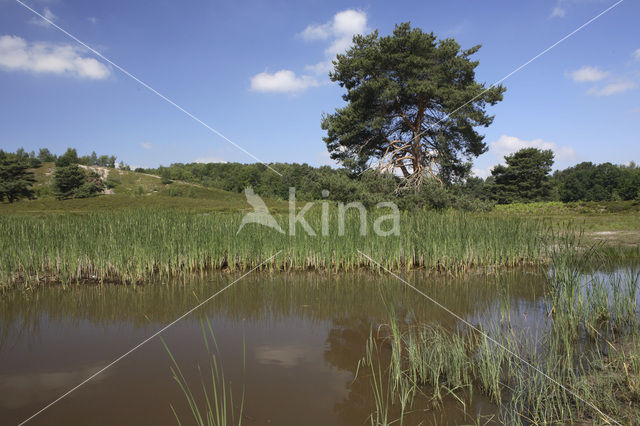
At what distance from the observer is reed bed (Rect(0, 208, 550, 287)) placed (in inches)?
241

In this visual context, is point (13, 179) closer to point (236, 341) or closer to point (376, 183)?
point (376, 183)

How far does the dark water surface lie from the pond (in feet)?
0.04

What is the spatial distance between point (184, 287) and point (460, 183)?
11593 mm

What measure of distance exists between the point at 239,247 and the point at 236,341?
11.6 ft

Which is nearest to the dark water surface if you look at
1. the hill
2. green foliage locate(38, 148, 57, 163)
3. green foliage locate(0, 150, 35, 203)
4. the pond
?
the pond

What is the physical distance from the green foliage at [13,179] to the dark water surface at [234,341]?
1207 inches

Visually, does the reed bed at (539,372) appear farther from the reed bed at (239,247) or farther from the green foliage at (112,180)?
the green foliage at (112,180)

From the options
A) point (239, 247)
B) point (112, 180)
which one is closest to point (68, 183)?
point (112, 180)

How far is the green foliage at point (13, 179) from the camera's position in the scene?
92.4 feet

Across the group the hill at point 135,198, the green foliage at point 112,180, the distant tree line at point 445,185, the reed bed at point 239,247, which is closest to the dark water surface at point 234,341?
the reed bed at point 239,247

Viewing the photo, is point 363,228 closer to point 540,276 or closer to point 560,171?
point 540,276

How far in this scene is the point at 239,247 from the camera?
6.99 m

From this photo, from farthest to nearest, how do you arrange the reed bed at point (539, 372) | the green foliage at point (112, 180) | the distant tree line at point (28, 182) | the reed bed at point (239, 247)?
the green foliage at point (112, 180) → the distant tree line at point (28, 182) → the reed bed at point (239, 247) → the reed bed at point (539, 372)

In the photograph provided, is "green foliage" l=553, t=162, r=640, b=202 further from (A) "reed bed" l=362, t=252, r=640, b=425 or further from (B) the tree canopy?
(A) "reed bed" l=362, t=252, r=640, b=425
